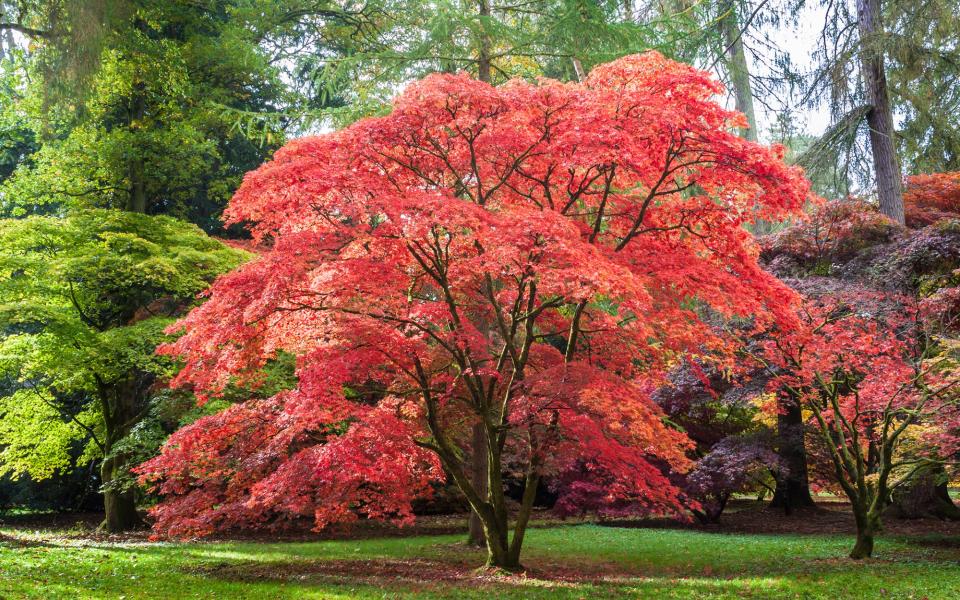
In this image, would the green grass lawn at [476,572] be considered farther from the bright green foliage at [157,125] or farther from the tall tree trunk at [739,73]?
the tall tree trunk at [739,73]

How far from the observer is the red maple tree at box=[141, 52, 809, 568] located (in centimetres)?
666

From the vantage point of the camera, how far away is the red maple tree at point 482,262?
6664mm

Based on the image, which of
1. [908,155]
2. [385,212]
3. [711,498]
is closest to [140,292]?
[385,212]

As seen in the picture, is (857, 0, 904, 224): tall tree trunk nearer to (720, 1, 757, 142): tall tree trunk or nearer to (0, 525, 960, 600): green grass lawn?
(720, 1, 757, 142): tall tree trunk

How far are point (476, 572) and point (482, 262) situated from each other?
12.7ft

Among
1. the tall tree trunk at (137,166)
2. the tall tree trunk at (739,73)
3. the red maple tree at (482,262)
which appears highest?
the tall tree trunk at (739,73)

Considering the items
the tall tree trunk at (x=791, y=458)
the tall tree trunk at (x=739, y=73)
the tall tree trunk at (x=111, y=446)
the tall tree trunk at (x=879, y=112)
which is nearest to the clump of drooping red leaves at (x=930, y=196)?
the tall tree trunk at (x=879, y=112)

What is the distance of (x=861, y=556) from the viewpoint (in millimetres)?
9453

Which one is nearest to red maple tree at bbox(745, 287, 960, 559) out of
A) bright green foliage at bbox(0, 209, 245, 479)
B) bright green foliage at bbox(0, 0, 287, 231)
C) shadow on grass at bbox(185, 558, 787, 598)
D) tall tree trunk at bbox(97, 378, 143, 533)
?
shadow on grass at bbox(185, 558, 787, 598)

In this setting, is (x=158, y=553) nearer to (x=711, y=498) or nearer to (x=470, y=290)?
(x=470, y=290)

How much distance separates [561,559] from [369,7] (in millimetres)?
14239

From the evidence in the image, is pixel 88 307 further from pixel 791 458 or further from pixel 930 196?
pixel 930 196

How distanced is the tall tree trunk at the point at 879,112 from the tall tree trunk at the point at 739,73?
2.56 metres

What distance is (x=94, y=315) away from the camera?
1441 cm
